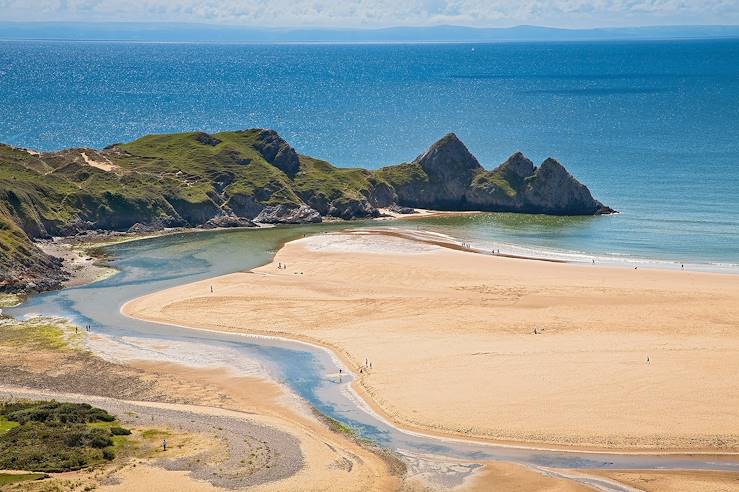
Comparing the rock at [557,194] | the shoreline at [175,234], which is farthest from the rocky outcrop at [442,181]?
the shoreline at [175,234]

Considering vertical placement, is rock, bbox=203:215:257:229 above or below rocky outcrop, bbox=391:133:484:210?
below

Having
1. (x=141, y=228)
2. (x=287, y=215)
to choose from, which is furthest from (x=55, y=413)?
(x=287, y=215)

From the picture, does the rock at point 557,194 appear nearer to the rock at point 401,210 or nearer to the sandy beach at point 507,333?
the rock at point 401,210

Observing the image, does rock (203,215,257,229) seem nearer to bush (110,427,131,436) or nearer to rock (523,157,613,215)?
rock (523,157,613,215)

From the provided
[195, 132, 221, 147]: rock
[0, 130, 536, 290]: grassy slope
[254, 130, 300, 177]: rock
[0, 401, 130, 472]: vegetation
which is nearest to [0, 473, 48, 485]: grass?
[0, 401, 130, 472]: vegetation

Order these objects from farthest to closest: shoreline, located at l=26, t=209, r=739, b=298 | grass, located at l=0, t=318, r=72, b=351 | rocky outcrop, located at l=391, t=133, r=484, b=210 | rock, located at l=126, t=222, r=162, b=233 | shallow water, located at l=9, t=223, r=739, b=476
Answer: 1. rocky outcrop, located at l=391, t=133, r=484, b=210
2. rock, located at l=126, t=222, r=162, b=233
3. shoreline, located at l=26, t=209, r=739, b=298
4. grass, located at l=0, t=318, r=72, b=351
5. shallow water, located at l=9, t=223, r=739, b=476
